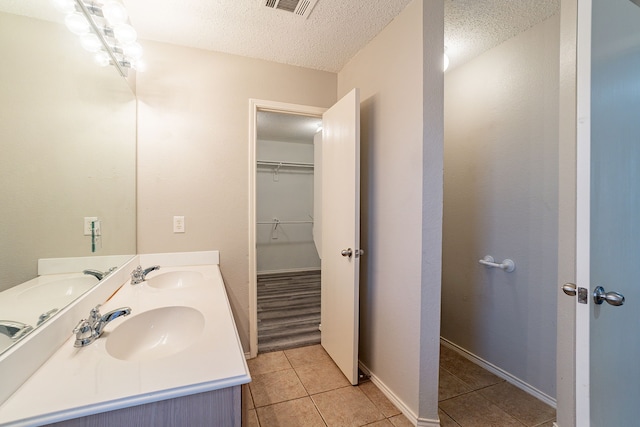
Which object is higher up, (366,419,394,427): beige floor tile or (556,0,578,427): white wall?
(556,0,578,427): white wall

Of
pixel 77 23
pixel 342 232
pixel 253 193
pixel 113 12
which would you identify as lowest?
pixel 342 232

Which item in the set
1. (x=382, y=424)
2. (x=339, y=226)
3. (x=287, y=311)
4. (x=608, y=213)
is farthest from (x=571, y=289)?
(x=287, y=311)

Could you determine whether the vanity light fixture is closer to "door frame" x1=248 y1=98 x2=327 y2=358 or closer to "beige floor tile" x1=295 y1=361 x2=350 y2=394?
→ "door frame" x1=248 y1=98 x2=327 y2=358

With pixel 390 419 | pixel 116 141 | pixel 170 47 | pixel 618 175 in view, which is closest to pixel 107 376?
pixel 116 141

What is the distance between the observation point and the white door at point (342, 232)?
1.78 meters

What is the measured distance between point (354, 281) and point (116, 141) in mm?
1637

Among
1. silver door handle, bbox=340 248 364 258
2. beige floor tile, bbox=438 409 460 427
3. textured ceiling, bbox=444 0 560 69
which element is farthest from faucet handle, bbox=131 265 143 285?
textured ceiling, bbox=444 0 560 69

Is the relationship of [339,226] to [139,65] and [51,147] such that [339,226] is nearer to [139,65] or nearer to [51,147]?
[51,147]

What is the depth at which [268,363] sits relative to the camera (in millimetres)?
2080

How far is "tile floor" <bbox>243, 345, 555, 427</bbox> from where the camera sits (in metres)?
1.51

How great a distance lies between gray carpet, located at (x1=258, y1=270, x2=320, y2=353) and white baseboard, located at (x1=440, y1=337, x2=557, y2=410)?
3.87ft

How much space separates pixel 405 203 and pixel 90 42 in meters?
1.70

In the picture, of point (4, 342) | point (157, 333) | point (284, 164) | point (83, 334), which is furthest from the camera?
point (284, 164)

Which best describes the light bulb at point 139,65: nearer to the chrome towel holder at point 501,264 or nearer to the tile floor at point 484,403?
the chrome towel holder at point 501,264
